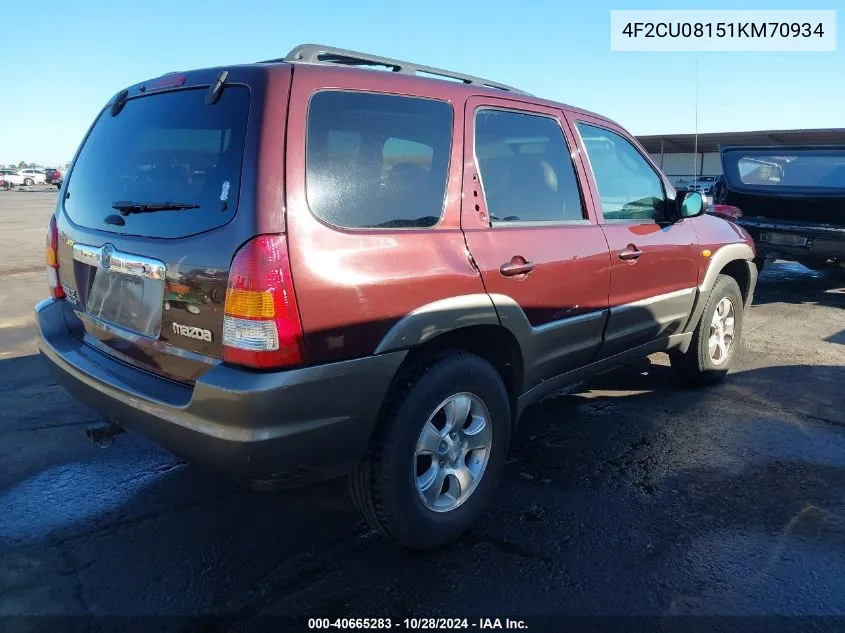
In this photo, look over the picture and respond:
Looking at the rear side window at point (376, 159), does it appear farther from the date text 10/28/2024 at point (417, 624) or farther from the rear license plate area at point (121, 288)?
the date text 10/28/2024 at point (417, 624)

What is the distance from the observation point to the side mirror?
396 centimetres

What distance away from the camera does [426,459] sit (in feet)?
8.78

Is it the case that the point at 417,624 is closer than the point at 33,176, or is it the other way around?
the point at 417,624

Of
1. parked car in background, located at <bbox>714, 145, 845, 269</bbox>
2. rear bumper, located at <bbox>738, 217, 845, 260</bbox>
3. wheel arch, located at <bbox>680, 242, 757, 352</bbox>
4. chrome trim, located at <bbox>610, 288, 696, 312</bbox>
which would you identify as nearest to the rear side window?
chrome trim, located at <bbox>610, 288, 696, 312</bbox>

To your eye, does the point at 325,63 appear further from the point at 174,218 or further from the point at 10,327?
the point at 10,327

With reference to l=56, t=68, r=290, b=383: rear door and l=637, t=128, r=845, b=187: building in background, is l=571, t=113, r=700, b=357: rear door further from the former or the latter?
l=637, t=128, r=845, b=187: building in background

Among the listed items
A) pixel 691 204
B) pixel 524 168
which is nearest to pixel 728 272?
pixel 691 204

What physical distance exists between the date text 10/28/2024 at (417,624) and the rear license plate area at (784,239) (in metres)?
6.78

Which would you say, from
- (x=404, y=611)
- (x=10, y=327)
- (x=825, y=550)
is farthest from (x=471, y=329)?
(x=10, y=327)

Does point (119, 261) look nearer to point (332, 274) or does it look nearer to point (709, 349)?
point (332, 274)

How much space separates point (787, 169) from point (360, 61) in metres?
7.01

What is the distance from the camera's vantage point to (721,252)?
14.4ft

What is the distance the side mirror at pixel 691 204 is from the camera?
3.96 m

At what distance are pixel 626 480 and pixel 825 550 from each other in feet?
2.91
